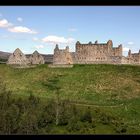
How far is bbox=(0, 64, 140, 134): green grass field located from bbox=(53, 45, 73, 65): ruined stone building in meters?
5.77

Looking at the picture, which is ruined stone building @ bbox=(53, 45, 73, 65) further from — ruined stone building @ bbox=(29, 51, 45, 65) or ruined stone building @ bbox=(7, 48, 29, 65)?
ruined stone building @ bbox=(7, 48, 29, 65)

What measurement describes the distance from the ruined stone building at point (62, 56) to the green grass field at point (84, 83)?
577cm

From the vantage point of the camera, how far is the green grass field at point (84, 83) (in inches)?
2584

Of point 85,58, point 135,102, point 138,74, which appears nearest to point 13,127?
point 135,102

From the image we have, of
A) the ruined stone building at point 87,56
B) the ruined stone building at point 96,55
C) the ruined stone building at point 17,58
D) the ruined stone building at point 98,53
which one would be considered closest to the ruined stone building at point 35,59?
the ruined stone building at point 87,56

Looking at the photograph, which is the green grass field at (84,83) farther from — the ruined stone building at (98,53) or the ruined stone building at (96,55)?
the ruined stone building at (98,53)

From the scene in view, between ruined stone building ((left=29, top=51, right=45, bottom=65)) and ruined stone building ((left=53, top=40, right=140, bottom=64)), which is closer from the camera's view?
ruined stone building ((left=53, top=40, right=140, bottom=64))

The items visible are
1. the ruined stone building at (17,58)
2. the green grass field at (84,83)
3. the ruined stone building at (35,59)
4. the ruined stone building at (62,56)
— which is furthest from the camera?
the ruined stone building at (35,59)

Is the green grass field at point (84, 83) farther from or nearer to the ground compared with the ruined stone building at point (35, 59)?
nearer to the ground

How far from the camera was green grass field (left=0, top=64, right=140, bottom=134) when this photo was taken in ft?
215

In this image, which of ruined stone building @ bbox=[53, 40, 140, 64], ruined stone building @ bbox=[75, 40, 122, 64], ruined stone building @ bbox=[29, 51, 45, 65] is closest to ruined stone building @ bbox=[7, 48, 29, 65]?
ruined stone building @ bbox=[29, 51, 45, 65]

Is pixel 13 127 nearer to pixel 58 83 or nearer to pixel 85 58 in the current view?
pixel 58 83

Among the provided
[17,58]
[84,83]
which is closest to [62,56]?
[17,58]

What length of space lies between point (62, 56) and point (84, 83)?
2133 cm
